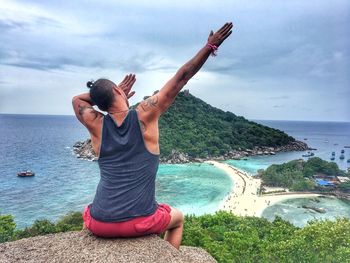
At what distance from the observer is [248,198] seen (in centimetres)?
4462

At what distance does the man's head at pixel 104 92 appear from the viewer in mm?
3291

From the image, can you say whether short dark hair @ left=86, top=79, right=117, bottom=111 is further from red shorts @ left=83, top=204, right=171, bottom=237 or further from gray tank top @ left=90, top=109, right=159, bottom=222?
red shorts @ left=83, top=204, right=171, bottom=237

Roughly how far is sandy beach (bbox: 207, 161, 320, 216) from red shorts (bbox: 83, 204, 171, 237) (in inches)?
1337

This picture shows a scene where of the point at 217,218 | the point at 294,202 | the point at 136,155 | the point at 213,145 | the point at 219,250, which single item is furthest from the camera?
the point at 213,145

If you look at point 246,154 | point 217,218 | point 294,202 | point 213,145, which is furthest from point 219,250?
point 246,154

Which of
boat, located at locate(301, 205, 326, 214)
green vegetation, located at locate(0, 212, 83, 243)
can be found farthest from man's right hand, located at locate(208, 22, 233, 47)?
boat, located at locate(301, 205, 326, 214)

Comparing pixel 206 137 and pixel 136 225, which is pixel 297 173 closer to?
pixel 206 137

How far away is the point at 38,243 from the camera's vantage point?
4246 millimetres

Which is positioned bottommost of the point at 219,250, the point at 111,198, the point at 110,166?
the point at 219,250

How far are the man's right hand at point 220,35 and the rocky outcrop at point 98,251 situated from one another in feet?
6.05

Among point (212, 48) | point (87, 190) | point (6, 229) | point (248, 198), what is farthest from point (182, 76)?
point (87, 190)

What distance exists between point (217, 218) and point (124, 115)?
717 inches

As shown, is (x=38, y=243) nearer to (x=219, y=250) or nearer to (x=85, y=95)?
(x=85, y=95)

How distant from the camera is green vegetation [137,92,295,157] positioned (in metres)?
72.4
